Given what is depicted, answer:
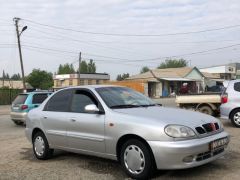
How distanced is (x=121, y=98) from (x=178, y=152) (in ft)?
6.22

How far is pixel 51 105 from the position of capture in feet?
26.6

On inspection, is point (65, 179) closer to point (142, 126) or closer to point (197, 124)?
point (142, 126)

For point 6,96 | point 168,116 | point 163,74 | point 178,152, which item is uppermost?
point 163,74

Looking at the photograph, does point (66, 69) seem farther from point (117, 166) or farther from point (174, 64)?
point (117, 166)

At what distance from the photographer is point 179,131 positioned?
18.7ft

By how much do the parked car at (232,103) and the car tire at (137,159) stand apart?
7491 mm

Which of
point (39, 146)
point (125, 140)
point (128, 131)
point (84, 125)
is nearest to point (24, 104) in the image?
point (39, 146)

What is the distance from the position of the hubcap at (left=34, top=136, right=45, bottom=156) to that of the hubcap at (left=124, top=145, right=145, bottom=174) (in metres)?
2.58

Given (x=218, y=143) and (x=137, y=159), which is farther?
(x=218, y=143)

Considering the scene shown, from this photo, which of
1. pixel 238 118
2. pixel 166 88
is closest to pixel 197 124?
pixel 238 118

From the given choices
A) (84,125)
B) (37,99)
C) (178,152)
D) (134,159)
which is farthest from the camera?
(37,99)

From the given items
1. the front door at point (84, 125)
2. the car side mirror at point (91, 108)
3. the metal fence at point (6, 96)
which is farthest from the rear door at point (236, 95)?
the metal fence at point (6, 96)

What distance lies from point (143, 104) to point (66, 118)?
1526mm

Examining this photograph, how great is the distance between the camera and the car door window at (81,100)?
716 cm
